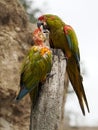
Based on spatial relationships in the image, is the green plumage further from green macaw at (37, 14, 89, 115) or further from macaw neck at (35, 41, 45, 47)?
green macaw at (37, 14, 89, 115)

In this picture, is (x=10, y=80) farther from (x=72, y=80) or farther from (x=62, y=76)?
(x=62, y=76)

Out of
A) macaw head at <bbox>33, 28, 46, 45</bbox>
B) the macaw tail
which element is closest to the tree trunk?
macaw head at <bbox>33, 28, 46, 45</bbox>

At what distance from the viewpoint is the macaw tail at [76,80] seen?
302cm

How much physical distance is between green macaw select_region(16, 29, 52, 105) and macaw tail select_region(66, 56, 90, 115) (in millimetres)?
386

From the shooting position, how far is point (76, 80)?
10.7 ft

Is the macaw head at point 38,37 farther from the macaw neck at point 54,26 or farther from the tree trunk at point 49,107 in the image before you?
the macaw neck at point 54,26

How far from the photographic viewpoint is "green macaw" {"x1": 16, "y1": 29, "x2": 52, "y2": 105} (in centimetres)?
270

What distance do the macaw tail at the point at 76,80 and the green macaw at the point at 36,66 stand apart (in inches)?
15.2

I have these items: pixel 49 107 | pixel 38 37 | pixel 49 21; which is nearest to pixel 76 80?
pixel 38 37

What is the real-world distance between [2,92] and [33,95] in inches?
209

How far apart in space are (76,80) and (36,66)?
21.8 inches

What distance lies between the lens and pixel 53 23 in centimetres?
417

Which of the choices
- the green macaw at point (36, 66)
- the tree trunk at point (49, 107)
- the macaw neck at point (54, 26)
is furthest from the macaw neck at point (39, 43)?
the macaw neck at point (54, 26)

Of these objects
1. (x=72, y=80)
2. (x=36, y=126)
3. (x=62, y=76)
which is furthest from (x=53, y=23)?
(x=36, y=126)
